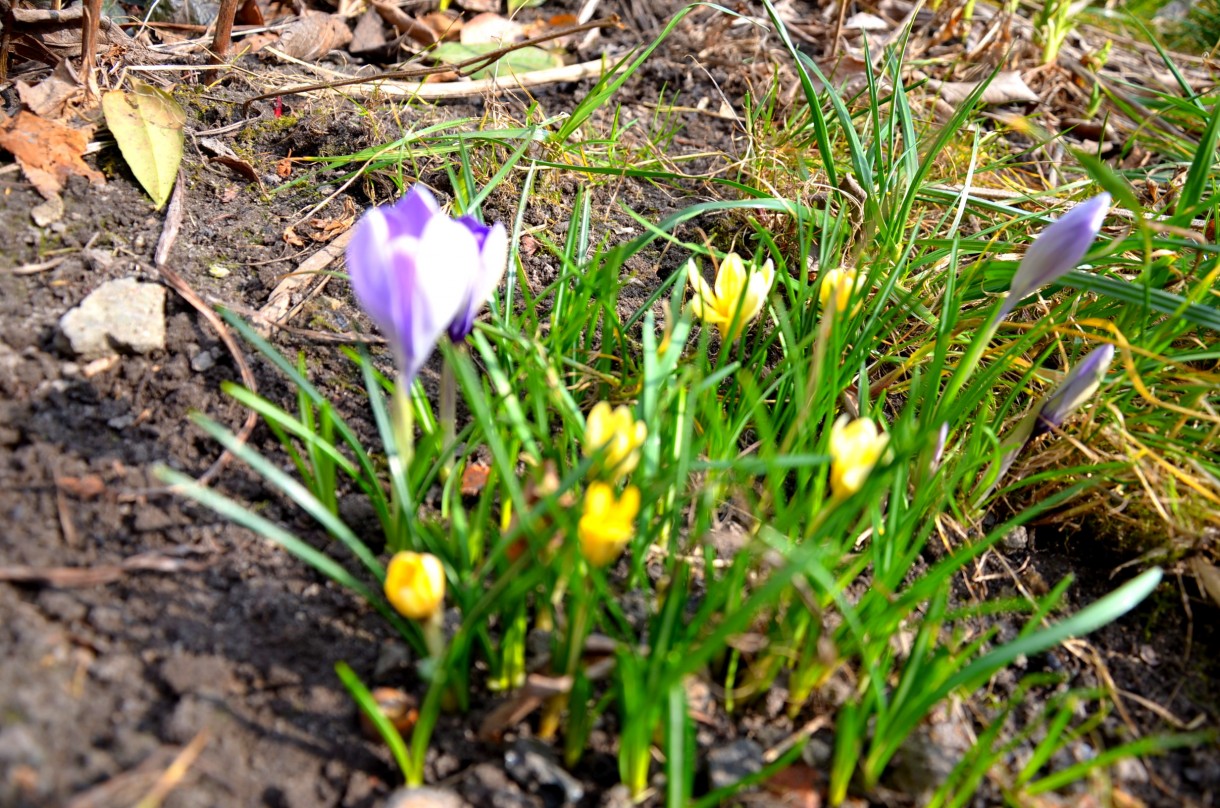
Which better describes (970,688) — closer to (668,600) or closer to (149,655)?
(668,600)

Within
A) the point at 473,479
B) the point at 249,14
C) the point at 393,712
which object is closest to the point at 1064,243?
the point at 473,479

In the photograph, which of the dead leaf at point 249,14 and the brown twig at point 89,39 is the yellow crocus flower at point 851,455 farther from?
the dead leaf at point 249,14

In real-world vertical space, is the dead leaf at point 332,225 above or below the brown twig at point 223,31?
below

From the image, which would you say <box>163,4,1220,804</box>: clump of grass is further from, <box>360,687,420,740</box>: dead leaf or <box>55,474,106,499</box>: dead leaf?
<box>55,474,106,499</box>: dead leaf

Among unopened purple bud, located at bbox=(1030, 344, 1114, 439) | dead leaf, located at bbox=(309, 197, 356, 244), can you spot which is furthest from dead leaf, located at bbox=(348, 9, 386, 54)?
unopened purple bud, located at bbox=(1030, 344, 1114, 439)

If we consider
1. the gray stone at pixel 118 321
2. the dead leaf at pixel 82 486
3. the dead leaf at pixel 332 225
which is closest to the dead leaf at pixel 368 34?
the dead leaf at pixel 332 225

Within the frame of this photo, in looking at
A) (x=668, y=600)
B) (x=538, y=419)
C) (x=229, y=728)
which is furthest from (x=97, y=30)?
(x=668, y=600)
